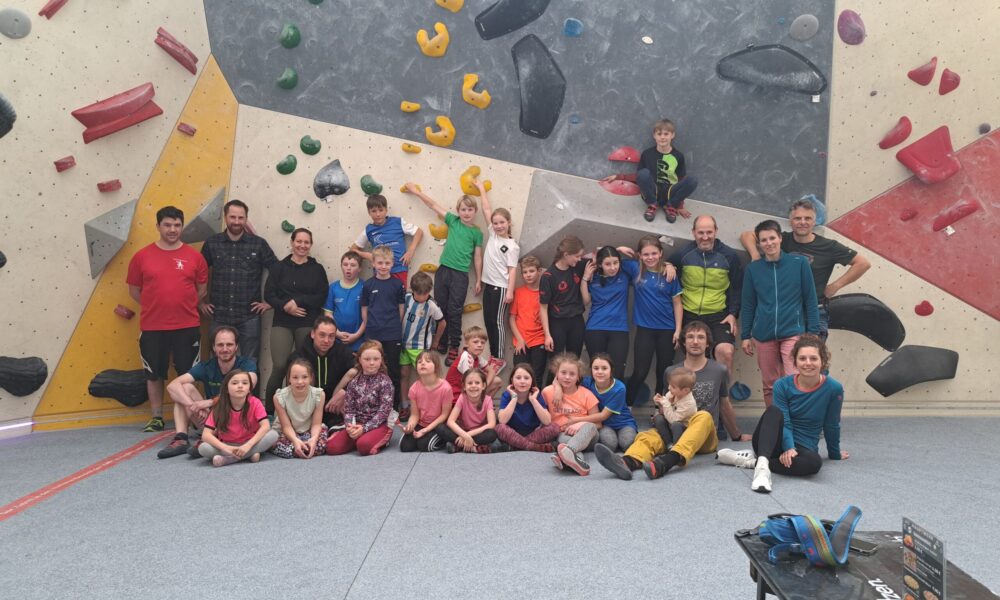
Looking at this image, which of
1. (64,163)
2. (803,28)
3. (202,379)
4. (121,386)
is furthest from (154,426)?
(803,28)

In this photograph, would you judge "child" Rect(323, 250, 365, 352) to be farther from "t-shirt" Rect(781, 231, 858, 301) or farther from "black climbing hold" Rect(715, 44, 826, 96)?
"black climbing hold" Rect(715, 44, 826, 96)

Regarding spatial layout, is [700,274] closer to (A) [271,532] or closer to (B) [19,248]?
(A) [271,532]

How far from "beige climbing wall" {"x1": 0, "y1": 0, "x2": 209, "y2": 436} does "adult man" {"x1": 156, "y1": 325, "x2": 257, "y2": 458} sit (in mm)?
894

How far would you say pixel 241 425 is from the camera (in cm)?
371

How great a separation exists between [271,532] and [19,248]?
2.82m

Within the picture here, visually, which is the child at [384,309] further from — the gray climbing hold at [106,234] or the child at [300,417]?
the gray climbing hold at [106,234]

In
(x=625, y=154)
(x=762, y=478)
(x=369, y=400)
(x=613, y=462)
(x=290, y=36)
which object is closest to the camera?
(x=762, y=478)

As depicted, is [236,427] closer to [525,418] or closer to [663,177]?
[525,418]

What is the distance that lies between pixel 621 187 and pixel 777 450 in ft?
7.32

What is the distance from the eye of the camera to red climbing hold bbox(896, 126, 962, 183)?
4.90m

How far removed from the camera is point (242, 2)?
15.7 ft

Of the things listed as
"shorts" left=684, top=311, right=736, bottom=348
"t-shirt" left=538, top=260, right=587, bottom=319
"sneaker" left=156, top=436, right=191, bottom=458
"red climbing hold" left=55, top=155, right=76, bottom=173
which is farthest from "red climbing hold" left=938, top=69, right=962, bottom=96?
"red climbing hold" left=55, top=155, right=76, bottom=173

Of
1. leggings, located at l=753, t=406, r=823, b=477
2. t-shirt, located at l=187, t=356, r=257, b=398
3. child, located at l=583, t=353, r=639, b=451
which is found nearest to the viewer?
leggings, located at l=753, t=406, r=823, b=477

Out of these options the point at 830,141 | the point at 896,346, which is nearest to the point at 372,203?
the point at 830,141
